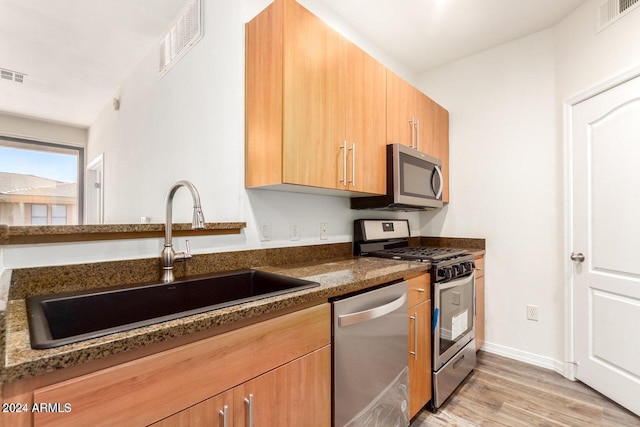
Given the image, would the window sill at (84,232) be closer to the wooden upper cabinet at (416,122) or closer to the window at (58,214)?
the wooden upper cabinet at (416,122)

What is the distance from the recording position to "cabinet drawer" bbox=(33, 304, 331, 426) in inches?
24.8

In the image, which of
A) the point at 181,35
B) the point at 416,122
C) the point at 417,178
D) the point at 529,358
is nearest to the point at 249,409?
the point at 417,178

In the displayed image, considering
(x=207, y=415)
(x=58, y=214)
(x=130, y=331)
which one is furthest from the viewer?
(x=58, y=214)

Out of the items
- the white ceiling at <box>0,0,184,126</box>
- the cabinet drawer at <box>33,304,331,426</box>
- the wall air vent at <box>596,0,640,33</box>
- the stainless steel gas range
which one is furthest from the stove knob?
the white ceiling at <box>0,0,184,126</box>

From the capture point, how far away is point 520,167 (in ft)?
8.52

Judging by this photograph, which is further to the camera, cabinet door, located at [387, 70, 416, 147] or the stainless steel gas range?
cabinet door, located at [387, 70, 416, 147]

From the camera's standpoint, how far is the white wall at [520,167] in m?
2.35

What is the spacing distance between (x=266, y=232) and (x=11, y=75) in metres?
3.71

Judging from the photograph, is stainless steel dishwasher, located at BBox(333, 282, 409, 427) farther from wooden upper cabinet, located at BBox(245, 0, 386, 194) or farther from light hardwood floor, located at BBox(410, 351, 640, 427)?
wooden upper cabinet, located at BBox(245, 0, 386, 194)

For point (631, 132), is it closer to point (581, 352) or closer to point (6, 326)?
point (581, 352)

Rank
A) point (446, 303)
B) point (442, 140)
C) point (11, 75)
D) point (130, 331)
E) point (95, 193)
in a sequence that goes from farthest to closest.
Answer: point (95, 193) → point (11, 75) → point (442, 140) → point (446, 303) → point (130, 331)

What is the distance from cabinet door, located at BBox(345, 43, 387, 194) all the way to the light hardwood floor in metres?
1.45

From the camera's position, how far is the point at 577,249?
2.21 meters

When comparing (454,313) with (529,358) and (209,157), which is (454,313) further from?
(209,157)
